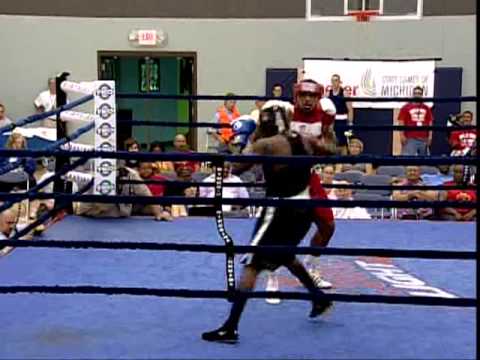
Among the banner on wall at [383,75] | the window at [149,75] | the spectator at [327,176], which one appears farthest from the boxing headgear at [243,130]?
the window at [149,75]

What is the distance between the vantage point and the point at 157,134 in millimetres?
13445

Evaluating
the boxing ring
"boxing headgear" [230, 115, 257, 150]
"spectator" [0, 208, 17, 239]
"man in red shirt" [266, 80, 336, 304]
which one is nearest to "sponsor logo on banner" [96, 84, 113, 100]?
→ the boxing ring

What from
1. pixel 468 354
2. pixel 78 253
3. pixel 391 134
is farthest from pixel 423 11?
pixel 468 354

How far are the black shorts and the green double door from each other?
7923mm

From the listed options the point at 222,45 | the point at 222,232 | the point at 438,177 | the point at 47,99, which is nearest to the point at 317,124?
the point at 222,232

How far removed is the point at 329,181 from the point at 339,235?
40.3 inches

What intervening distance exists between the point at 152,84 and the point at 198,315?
924 cm

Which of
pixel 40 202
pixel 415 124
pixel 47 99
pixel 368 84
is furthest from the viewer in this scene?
pixel 47 99

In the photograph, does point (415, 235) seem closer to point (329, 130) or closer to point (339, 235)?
point (339, 235)

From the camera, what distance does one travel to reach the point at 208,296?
11.5ft

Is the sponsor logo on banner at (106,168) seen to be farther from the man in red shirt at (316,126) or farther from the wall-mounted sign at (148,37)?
the wall-mounted sign at (148,37)

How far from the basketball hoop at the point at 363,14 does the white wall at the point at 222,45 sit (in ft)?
0.36

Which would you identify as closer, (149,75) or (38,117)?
(38,117)

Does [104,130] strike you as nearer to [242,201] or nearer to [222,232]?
[222,232]
